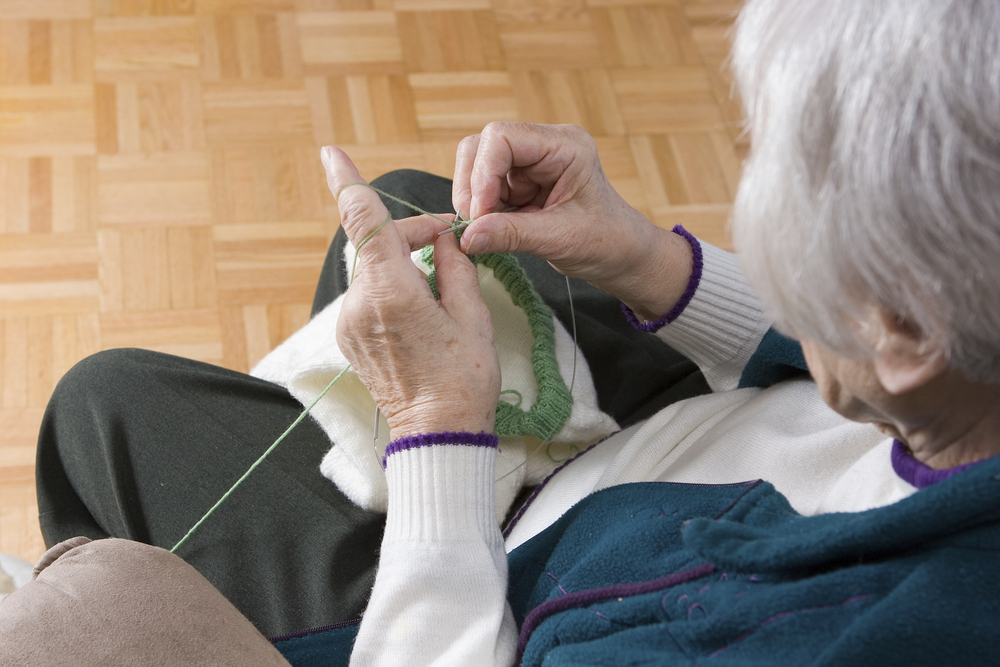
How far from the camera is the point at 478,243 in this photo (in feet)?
3.08

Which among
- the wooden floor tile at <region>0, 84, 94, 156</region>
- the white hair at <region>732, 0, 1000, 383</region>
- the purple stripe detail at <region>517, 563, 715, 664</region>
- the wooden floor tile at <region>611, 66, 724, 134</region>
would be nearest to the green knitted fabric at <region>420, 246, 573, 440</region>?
the purple stripe detail at <region>517, 563, 715, 664</region>

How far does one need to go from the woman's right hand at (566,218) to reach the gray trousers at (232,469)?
14 cm

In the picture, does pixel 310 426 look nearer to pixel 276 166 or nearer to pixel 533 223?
pixel 533 223

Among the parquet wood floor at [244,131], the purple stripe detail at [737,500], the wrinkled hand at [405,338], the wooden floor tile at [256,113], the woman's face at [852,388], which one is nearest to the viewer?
the woman's face at [852,388]

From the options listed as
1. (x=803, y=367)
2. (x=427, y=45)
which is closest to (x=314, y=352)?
(x=803, y=367)

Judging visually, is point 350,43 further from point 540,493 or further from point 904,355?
point 904,355

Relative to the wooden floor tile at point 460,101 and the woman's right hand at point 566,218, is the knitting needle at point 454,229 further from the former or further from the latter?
the wooden floor tile at point 460,101

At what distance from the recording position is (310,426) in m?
1.07

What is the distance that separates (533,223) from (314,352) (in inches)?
12.9

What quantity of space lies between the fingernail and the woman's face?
36 centimetres

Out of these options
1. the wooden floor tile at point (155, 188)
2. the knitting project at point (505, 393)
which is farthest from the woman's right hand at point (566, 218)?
the wooden floor tile at point (155, 188)

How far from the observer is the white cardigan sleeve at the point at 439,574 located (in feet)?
2.66

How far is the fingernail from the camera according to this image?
3.06 feet

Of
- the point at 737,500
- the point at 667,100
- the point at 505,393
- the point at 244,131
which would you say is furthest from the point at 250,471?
the point at 667,100
